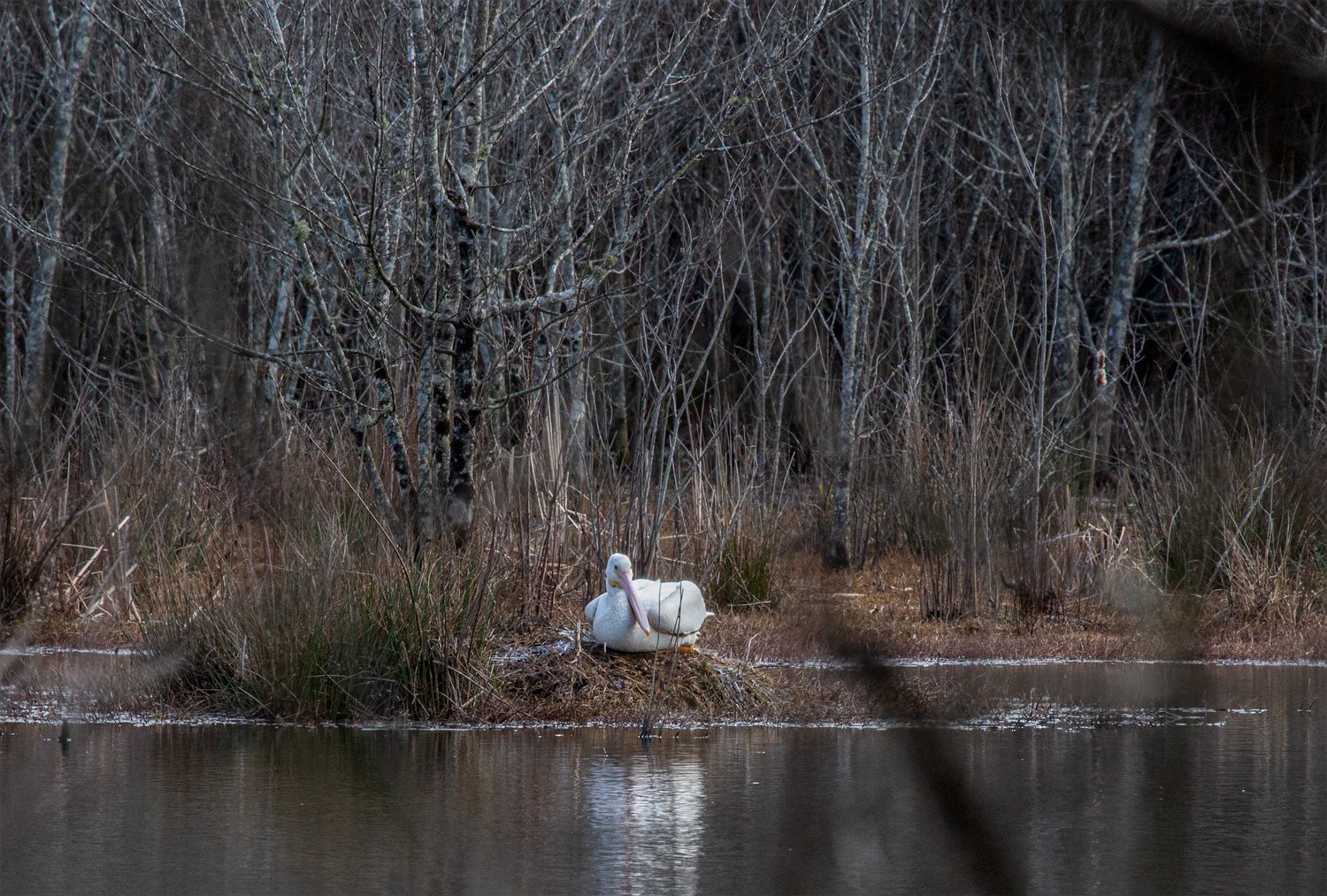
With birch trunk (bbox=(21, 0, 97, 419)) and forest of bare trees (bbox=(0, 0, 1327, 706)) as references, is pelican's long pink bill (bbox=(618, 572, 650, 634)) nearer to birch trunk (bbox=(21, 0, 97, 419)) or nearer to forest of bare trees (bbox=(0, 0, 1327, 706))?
forest of bare trees (bbox=(0, 0, 1327, 706))

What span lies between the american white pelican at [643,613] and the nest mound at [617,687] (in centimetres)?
12

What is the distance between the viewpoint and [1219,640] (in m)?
9.84

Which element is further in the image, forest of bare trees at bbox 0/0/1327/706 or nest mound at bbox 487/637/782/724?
forest of bare trees at bbox 0/0/1327/706

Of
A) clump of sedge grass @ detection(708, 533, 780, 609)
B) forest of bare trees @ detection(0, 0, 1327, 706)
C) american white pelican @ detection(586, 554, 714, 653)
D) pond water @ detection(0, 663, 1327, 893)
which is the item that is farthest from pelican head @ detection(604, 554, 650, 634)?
clump of sedge grass @ detection(708, 533, 780, 609)

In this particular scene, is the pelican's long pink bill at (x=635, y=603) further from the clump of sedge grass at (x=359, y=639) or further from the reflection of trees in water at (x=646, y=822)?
the reflection of trees in water at (x=646, y=822)

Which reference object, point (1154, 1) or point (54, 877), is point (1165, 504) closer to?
point (54, 877)

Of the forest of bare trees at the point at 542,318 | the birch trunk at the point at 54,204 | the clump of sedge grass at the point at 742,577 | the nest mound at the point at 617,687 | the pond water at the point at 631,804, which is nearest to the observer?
the pond water at the point at 631,804

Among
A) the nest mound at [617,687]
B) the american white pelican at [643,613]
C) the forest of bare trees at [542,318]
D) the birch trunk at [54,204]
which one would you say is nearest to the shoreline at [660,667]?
the nest mound at [617,687]

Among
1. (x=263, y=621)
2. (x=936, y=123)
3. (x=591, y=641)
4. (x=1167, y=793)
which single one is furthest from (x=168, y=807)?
(x=936, y=123)

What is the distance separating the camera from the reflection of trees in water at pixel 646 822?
5.25 m

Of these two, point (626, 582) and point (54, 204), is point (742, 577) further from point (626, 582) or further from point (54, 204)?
point (54, 204)

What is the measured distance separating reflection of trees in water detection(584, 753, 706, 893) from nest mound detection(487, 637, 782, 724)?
0.94 m

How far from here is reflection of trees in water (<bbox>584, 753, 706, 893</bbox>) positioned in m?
5.25

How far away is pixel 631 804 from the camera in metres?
6.22
